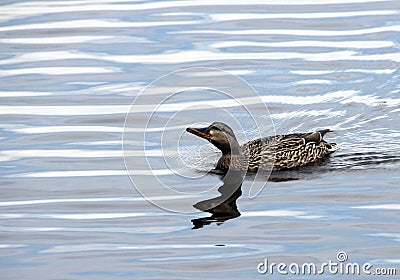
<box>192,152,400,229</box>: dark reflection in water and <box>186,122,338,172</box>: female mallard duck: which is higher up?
<box>186,122,338,172</box>: female mallard duck

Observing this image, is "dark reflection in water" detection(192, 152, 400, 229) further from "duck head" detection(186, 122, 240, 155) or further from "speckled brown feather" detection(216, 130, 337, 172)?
"duck head" detection(186, 122, 240, 155)

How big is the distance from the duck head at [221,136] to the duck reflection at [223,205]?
1.70 feet

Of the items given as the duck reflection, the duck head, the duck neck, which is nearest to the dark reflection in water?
the duck reflection

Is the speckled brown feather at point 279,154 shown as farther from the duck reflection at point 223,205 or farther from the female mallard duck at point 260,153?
the duck reflection at point 223,205

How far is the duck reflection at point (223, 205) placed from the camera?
12762mm

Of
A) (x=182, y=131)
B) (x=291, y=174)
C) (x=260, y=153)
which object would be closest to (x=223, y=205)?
(x=291, y=174)

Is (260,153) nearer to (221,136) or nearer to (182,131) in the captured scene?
(221,136)

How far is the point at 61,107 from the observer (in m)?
17.3

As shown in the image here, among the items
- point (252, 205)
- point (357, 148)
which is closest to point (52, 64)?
point (357, 148)

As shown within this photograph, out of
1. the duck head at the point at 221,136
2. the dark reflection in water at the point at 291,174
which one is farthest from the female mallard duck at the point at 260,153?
the dark reflection in water at the point at 291,174

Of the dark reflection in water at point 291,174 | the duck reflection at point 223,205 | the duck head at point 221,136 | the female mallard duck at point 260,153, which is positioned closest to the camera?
the duck reflection at point 223,205

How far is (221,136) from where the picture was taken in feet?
49.3

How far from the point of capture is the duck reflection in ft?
41.9

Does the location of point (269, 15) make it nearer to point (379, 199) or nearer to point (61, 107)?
point (61, 107)
